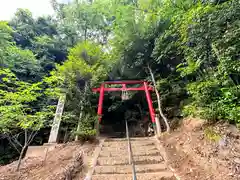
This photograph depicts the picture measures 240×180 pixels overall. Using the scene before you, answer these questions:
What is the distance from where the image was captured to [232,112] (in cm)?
308

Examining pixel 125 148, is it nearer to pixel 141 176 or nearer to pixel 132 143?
pixel 132 143

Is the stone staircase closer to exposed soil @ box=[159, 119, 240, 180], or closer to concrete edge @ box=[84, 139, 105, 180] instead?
concrete edge @ box=[84, 139, 105, 180]

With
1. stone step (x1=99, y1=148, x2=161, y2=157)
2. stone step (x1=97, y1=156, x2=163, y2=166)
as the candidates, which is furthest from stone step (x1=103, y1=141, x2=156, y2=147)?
stone step (x1=97, y1=156, x2=163, y2=166)

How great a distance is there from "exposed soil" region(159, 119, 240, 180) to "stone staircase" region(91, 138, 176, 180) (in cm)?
32

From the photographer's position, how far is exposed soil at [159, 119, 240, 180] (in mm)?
2747

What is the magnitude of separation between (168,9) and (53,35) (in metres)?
10.1


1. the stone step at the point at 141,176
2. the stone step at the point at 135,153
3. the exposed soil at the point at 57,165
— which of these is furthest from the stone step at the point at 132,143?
the stone step at the point at 141,176

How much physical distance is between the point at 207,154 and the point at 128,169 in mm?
1827

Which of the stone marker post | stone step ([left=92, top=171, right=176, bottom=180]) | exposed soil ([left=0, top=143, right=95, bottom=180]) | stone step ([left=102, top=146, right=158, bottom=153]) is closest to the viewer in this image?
stone step ([left=92, top=171, right=176, bottom=180])

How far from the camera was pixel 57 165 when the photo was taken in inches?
160

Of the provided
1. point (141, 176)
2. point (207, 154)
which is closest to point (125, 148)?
point (141, 176)

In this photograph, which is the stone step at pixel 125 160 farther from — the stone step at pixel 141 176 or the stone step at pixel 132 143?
the stone step at pixel 132 143

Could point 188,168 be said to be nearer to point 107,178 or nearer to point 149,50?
point 107,178

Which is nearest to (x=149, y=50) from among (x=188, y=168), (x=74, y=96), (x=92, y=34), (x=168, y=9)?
(x=168, y=9)
